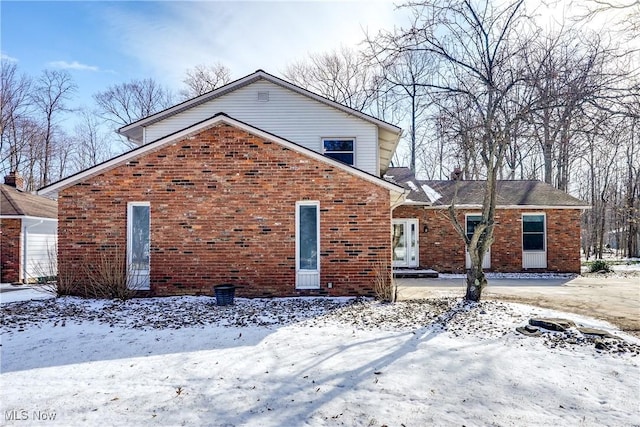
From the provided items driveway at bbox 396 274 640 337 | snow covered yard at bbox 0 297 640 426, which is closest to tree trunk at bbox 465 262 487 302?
snow covered yard at bbox 0 297 640 426

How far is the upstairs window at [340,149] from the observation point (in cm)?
1320

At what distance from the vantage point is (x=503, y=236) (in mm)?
17438

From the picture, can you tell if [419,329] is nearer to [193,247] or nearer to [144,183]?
[193,247]

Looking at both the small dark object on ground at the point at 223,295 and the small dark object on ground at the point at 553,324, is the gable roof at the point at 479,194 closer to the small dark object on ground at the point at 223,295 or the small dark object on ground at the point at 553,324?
the small dark object on ground at the point at 553,324

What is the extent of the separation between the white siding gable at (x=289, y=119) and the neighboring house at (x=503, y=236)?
516cm

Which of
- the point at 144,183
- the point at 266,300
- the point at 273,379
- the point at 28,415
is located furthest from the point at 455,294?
the point at 28,415

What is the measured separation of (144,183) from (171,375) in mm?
6071

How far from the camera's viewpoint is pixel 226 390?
4.28 m

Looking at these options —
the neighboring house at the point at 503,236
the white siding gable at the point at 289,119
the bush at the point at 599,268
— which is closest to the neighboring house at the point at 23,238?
the white siding gable at the point at 289,119

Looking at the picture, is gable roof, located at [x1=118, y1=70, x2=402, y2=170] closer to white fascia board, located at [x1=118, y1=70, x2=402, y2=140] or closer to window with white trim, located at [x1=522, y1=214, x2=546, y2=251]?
white fascia board, located at [x1=118, y1=70, x2=402, y2=140]

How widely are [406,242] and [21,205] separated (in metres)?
15.8

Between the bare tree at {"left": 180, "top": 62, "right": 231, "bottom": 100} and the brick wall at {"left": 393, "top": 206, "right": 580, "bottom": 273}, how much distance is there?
20.2 metres

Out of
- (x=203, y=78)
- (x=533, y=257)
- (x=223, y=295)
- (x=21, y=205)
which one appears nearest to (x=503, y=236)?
(x=533, y=257)

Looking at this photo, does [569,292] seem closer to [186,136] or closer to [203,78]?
[186,136]
